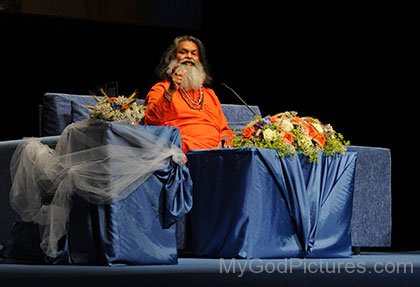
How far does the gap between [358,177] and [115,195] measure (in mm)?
1899

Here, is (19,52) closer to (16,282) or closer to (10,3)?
(10,3)

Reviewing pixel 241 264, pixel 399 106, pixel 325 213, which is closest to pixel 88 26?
pixel 399 106

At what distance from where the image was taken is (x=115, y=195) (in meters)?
4.44

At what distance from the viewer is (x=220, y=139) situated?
5.66m

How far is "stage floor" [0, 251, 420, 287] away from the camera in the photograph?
323 cm

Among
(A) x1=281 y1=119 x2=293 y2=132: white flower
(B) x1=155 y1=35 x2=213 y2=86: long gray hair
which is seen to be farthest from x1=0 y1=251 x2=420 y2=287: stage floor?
(B) x1=155 y1=35 x2=213 y2=86: long gray hair

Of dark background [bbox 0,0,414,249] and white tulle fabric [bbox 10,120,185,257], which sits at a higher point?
dark background [bbox 0,0,414,249]

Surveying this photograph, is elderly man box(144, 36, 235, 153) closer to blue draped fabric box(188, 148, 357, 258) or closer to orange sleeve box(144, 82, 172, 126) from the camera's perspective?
orange sleeve box(144, 82, 172, 126)

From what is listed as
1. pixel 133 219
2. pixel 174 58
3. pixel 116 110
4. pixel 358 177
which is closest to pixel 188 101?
pixel 174 58

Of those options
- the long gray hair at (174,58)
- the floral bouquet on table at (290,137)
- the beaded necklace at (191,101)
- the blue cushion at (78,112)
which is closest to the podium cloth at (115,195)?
the floral bouquet on table at (290,137)

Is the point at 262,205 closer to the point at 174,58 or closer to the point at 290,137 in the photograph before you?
the point at 290,137

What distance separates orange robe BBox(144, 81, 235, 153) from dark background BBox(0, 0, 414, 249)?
151cm

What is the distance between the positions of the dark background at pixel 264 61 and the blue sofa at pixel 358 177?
0.91 meters

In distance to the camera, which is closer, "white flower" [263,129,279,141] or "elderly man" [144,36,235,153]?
"white flower" [263,129,279,141]
